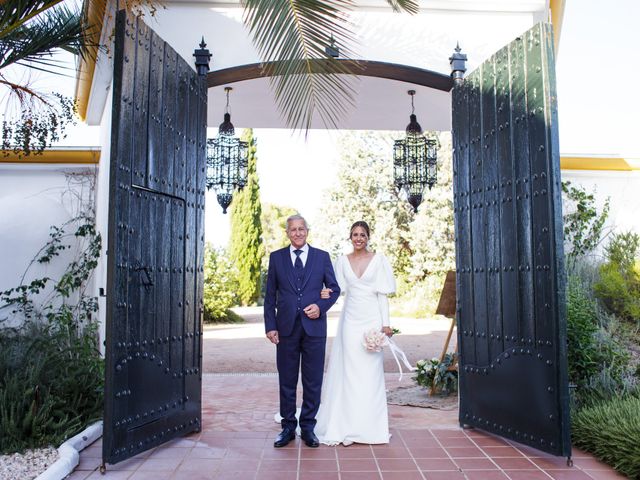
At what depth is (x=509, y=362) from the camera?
14.5ft

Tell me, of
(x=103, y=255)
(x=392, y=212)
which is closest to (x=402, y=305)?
(x=392, y=212)

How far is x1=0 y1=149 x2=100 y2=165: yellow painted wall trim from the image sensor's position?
7.36 m

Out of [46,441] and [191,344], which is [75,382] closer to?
[46,441]

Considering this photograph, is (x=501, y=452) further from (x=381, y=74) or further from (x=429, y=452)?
(x=381, y=74)

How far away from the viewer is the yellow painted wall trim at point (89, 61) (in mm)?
5496

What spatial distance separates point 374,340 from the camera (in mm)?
4715

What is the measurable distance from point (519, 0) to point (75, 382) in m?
5.40

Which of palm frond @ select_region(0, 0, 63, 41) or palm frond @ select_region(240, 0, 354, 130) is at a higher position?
palm frond @ select_region(0, 0, 63, 41)

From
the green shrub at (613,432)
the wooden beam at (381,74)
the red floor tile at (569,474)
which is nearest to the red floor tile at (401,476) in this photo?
the red floor tile at (569,474)

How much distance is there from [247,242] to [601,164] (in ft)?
56.7

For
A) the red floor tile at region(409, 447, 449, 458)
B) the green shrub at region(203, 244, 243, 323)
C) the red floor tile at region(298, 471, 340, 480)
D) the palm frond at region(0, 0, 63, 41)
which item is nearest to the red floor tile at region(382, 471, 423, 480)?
the red floor tile at region(298, 471, 340, 480)

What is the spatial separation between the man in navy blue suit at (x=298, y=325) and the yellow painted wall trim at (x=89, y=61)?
2559 millimetres

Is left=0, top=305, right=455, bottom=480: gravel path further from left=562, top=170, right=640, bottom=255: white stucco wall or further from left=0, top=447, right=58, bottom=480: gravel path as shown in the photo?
left=562, top=170, right=640, bottom=255: white stucco wall

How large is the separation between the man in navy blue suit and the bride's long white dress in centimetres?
26
